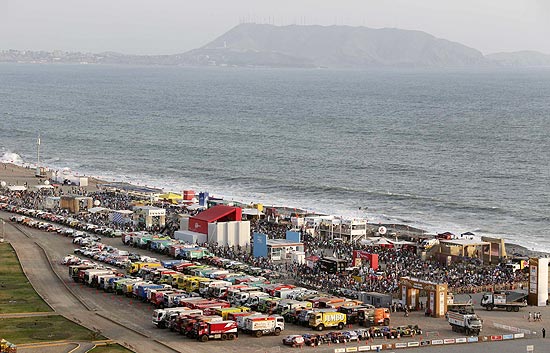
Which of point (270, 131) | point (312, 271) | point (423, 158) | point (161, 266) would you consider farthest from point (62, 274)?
point (270, 131)

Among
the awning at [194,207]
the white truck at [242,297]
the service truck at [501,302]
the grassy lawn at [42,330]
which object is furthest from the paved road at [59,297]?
the service truck at [501,302]

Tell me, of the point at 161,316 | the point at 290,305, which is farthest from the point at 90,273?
the point at 290,305

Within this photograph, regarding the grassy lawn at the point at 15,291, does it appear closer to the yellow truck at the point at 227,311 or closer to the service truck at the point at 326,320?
the yellow truck at the point at 227,311

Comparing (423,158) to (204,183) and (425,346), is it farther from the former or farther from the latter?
(425,346)

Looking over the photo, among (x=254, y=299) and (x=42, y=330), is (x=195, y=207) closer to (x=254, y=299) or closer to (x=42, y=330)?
(x=254, y=299)

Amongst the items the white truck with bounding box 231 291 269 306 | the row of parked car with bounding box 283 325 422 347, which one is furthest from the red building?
the row of parked car with bounding box 283 325 422 347

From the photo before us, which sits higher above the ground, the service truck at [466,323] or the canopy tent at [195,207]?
the service truck at [466,323]

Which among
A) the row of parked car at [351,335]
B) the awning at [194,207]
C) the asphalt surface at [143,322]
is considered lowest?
the awning at [194,207]

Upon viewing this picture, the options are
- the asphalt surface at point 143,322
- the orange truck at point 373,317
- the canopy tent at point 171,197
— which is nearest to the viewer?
the asphalt surface at point 143,322
